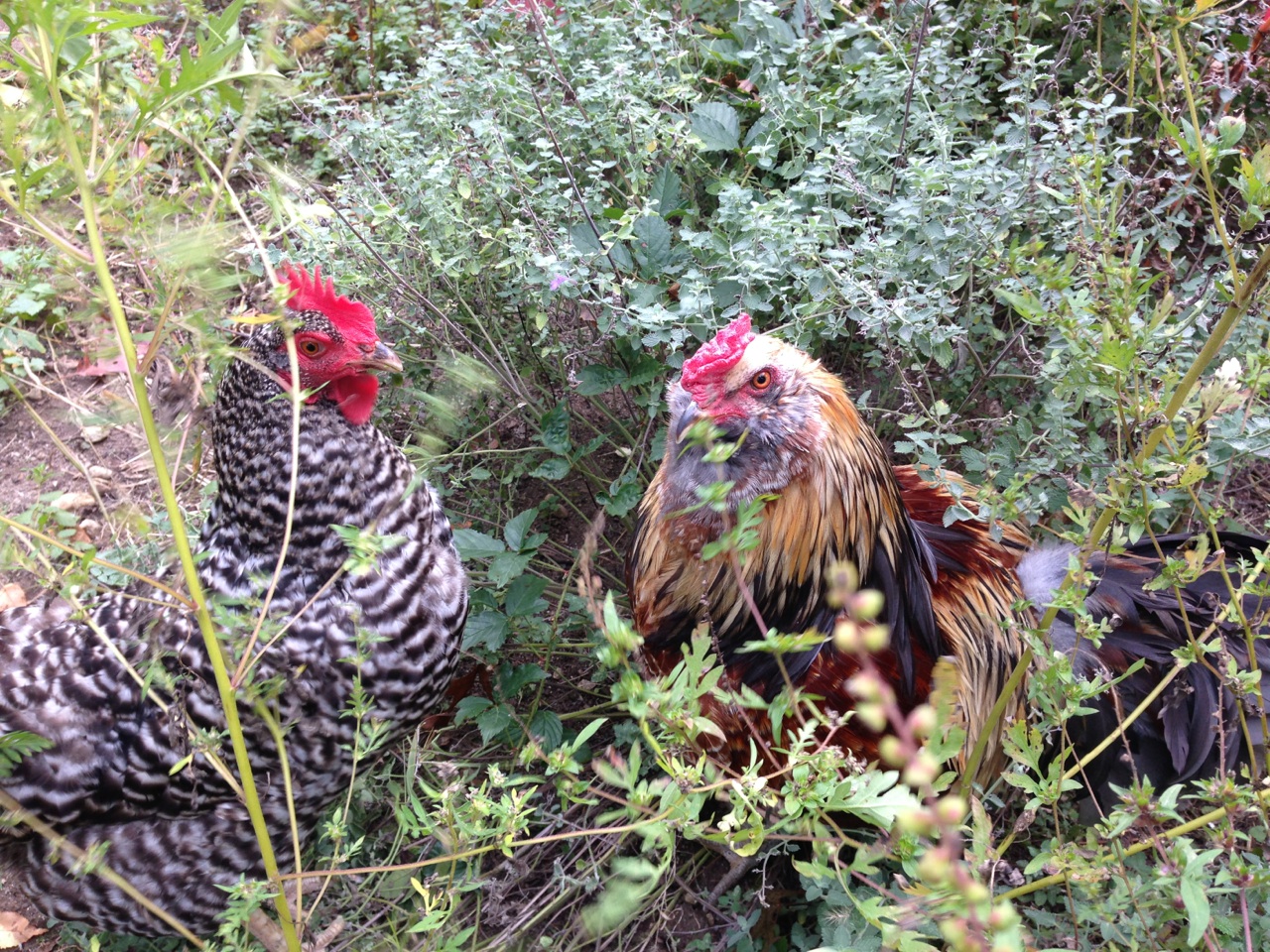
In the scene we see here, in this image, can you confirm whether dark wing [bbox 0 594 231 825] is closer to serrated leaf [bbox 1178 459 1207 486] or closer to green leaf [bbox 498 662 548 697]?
green leaf [bbox 498 662 548 697]

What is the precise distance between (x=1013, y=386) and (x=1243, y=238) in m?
0.71

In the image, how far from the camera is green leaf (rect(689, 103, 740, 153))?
2973 mm

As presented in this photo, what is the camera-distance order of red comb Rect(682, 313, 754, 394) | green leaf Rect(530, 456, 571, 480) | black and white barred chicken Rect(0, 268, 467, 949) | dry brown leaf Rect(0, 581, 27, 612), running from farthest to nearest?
dry brown leaf Rect(0, 581, 27, 612) → green leaf Rect(530, 456, 571, 480) → black and white barred chicken Rect(0, 268, 467, 949) → red comb Rect(682, 313, 754, 394)

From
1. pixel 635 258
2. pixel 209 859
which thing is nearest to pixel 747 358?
pixel 635 258

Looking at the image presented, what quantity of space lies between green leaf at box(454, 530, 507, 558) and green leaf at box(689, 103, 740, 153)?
1.41 metres

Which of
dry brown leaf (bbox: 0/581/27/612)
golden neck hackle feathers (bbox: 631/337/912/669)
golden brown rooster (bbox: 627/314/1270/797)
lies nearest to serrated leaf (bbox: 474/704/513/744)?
golden brown rooster (bbox: 627/314/1270/797)

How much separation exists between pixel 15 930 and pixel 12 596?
1269mm

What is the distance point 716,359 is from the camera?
1980 mm

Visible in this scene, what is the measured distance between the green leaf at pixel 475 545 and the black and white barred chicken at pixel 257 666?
0.21 meters

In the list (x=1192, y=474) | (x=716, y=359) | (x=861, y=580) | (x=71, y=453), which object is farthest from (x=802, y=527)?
(x=71, y=453)

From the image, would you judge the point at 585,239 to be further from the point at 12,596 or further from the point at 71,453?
the point at 12,596

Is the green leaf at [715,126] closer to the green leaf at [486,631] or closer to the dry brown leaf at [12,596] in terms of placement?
the green leaf at [486,631]

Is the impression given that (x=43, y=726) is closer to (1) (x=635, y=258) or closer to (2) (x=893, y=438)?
(1) (x=635, y=258)

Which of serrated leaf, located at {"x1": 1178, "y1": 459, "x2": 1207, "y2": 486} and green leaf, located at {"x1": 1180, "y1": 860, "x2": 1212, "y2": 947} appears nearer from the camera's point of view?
green leaf, located at {"x1": 1180, "y1": 860, "x2": 1212, "y2": 947}
